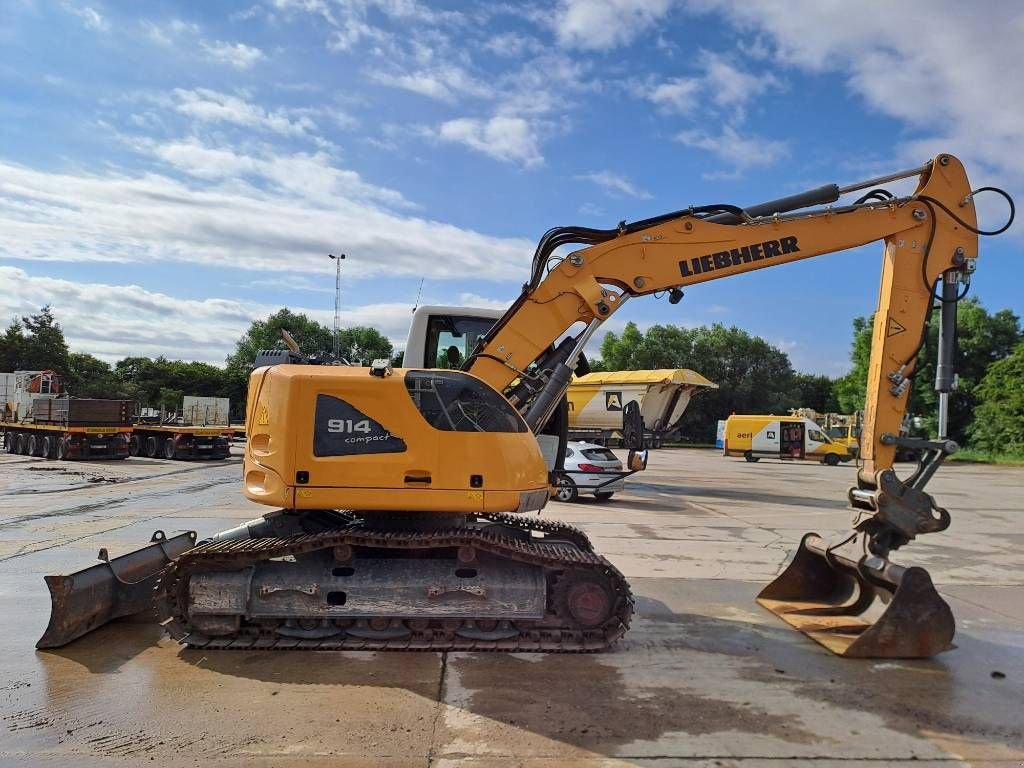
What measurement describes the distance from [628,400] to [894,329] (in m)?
21.6

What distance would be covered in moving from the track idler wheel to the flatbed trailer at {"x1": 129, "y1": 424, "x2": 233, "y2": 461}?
26.2m

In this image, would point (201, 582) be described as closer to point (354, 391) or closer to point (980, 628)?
point (354, 391)

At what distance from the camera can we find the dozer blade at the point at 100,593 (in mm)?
6164

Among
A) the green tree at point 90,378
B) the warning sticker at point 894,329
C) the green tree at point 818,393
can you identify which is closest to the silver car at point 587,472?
the warning sticker at point 894,329

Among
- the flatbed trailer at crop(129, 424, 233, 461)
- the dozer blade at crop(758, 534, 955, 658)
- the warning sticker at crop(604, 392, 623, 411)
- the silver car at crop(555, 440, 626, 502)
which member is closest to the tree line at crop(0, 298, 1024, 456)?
the flatbed trailer at crop(129, 424, 233, 461)

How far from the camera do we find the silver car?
59.2ft

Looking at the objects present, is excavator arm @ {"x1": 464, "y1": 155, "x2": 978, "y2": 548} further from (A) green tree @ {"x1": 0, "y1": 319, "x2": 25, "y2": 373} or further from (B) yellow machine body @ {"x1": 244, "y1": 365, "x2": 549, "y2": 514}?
(A) green tree @ {"x1": 0, "y1": 319, "x2": 25, "y2": 373}

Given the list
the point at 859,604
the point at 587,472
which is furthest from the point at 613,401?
the point at 859,604

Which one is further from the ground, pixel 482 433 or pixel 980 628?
pixel 482 433

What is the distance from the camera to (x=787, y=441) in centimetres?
3991

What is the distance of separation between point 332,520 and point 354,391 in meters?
1.54

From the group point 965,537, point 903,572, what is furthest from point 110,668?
point 965,537

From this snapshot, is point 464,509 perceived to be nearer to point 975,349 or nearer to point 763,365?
point 975,349

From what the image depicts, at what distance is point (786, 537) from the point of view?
508 inches
